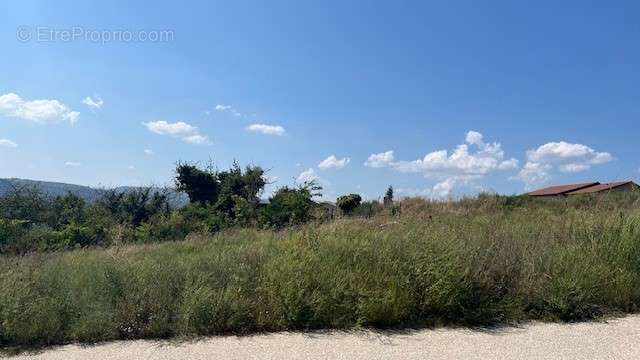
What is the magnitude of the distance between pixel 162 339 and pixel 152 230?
16259mm

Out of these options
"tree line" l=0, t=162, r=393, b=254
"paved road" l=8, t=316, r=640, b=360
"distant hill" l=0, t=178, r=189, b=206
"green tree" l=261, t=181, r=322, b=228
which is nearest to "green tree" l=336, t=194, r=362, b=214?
"tree line" l=0, t=162, r=393, b=254

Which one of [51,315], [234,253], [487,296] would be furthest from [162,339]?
[487,296]

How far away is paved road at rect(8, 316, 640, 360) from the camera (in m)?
4.92

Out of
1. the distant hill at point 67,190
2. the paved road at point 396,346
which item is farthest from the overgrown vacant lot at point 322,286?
the distant hill at point 67,190

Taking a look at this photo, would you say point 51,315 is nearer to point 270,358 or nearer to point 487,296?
point 270,358

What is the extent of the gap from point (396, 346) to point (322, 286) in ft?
3.79

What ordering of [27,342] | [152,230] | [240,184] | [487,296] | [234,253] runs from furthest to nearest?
1. [240,184]
2. [152,230]
3. [234,253]
4. [487,296]
5. [27,342]

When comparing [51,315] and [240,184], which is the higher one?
[240,184]

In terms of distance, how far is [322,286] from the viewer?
595cm

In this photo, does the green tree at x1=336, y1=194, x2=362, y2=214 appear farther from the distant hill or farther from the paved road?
the paved road

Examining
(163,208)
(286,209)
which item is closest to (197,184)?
(163,208)

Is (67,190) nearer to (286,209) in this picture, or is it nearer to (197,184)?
(197,184)

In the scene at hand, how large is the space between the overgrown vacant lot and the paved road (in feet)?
0.89

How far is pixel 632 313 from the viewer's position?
6.52 m
